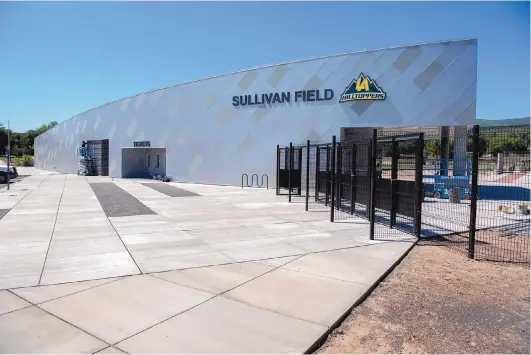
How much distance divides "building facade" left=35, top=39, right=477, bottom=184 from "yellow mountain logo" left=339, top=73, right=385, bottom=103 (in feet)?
0.16

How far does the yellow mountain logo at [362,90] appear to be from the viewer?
62.0 ft

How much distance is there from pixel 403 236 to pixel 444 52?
41.3 ft

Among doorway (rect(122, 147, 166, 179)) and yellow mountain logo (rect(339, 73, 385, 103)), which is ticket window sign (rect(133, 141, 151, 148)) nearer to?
doorway (rect(122, 147, 166, 179))

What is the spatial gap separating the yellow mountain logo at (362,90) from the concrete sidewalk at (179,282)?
10.6m

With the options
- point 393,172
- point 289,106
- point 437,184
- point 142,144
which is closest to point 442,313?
point 393,172

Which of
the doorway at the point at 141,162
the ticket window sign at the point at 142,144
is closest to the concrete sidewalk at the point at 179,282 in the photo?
the ticket window sign at the point at 142,144

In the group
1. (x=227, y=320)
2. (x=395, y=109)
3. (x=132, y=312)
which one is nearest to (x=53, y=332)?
(x=132, y=312)

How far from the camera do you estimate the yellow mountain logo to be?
62.0ft

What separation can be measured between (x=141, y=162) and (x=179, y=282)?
102ft

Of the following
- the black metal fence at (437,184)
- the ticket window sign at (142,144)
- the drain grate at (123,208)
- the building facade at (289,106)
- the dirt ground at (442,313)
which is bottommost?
the dirt ground at (442,313)

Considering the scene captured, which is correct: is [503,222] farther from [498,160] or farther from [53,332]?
[53,332]

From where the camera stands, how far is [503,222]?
10992 mm

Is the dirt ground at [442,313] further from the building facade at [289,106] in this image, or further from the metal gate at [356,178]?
the building facade at [289,106]

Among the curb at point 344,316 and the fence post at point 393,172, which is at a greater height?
the fence post at point 393,172
